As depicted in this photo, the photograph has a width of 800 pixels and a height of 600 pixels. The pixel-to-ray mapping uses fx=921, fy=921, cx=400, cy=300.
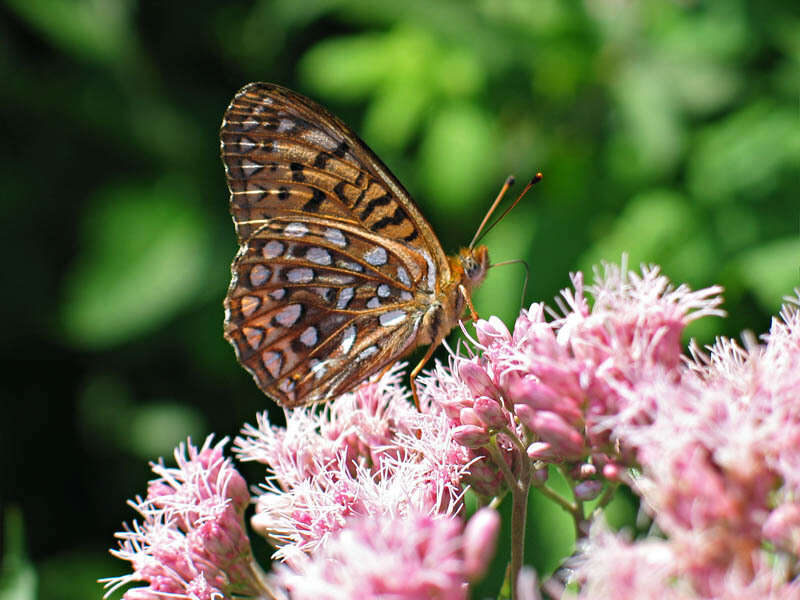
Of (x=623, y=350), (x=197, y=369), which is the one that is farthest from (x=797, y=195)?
(x=197, y=369)

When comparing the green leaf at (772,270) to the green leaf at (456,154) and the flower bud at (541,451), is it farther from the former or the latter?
the flower bud at (541,451)

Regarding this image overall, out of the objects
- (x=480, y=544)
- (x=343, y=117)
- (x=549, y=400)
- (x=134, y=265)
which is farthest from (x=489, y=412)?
(x=134, y=265)

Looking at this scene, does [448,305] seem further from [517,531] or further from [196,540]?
[196,540]

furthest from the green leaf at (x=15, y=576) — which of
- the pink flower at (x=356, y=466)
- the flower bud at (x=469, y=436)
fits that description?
the flower bud at (x=469, y=436)

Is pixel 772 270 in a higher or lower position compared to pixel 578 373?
lower

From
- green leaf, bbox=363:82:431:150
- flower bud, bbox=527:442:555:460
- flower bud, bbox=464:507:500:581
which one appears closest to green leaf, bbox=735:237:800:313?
flower bud, bbox=527:442:555:460
